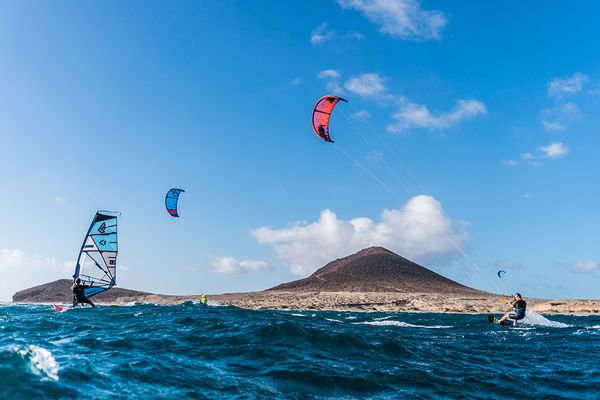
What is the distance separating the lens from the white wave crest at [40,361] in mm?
7520

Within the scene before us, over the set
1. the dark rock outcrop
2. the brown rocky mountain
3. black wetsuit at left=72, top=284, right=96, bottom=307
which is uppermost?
the brown rocky mountain

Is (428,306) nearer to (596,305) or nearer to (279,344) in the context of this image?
(596,305)

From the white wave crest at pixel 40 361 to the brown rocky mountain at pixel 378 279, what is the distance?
8024 cm

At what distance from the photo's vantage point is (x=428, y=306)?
189ft

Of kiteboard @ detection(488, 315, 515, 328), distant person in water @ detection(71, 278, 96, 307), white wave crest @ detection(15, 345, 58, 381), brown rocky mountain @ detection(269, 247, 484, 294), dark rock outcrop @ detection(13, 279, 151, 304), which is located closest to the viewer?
white wave crest @ detection(15, 345, 58, 381)

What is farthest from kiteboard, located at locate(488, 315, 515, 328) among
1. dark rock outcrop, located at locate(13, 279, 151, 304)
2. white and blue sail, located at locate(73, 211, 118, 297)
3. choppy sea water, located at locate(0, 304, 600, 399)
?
dark rock outcrop, located at locate(13, 279, 151, 304)

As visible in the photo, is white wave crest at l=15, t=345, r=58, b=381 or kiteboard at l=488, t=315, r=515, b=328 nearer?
white wave crest at l=15, t=345, r=58, b=381

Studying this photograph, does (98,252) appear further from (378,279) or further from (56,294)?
(56,294)

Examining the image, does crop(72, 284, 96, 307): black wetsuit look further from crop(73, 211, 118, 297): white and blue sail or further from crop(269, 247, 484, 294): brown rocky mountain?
crop(269, 247, 484, 294): brown rocky mountain

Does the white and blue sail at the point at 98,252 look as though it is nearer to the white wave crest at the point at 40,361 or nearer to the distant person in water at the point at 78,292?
the distant person in water at the point at 78,292

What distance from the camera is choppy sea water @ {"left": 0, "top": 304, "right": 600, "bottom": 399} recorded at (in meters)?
7.54

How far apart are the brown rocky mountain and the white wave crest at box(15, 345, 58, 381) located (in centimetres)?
8024

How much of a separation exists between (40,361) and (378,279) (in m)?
91.2

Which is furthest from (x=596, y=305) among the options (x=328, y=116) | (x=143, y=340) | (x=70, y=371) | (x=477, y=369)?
(x=70, y=371)
